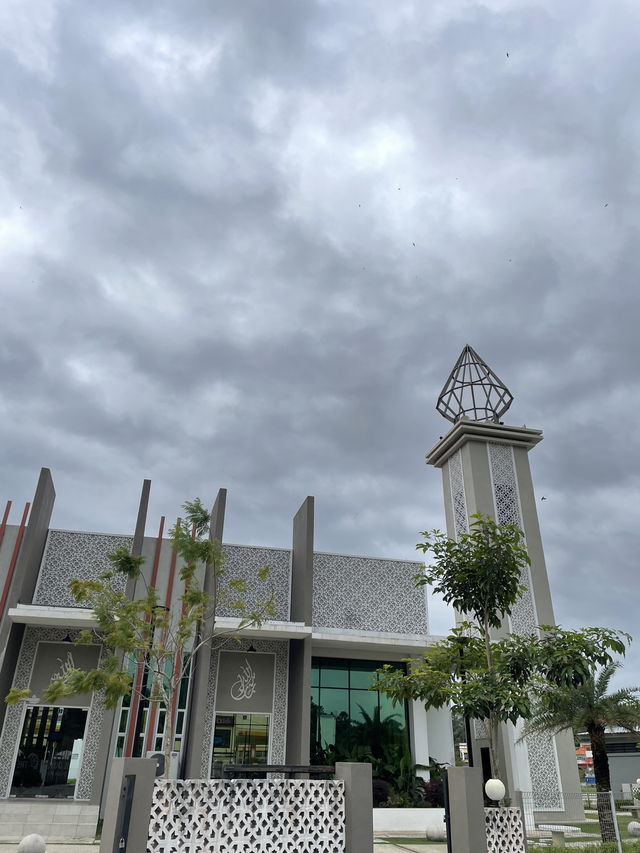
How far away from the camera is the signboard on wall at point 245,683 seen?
17.7m

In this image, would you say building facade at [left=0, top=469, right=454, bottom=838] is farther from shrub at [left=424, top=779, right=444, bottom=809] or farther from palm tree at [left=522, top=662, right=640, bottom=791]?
palm tree at [left=522, top=662, right=640, bottom=791]

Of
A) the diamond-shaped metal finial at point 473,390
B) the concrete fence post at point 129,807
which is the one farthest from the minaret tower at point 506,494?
the concrete fence post at point 129,807

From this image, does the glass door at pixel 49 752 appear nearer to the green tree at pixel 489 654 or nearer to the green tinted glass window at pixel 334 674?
the green tinted glass window at pixel 334 674

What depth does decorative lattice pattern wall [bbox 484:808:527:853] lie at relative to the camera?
853 cm

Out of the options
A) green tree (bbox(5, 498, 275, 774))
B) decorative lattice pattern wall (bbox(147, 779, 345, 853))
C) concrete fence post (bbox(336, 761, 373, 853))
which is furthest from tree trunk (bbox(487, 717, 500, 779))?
green tree (bbox(5, 498, 275, 774))

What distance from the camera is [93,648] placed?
57.0 feet

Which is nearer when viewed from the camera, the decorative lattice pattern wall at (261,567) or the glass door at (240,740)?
the glass door at (240,740)

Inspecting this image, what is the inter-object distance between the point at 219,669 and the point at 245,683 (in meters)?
0.79

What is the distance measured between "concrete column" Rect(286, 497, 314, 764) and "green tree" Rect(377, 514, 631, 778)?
21.2 ft

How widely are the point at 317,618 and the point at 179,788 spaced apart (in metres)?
11.1

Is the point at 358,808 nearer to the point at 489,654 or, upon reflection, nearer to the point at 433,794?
the point at 489,654

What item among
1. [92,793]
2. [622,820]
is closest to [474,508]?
[622,820]

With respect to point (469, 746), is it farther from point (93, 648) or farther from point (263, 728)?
point (93, 648)

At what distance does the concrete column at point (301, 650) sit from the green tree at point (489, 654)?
6.47 m
